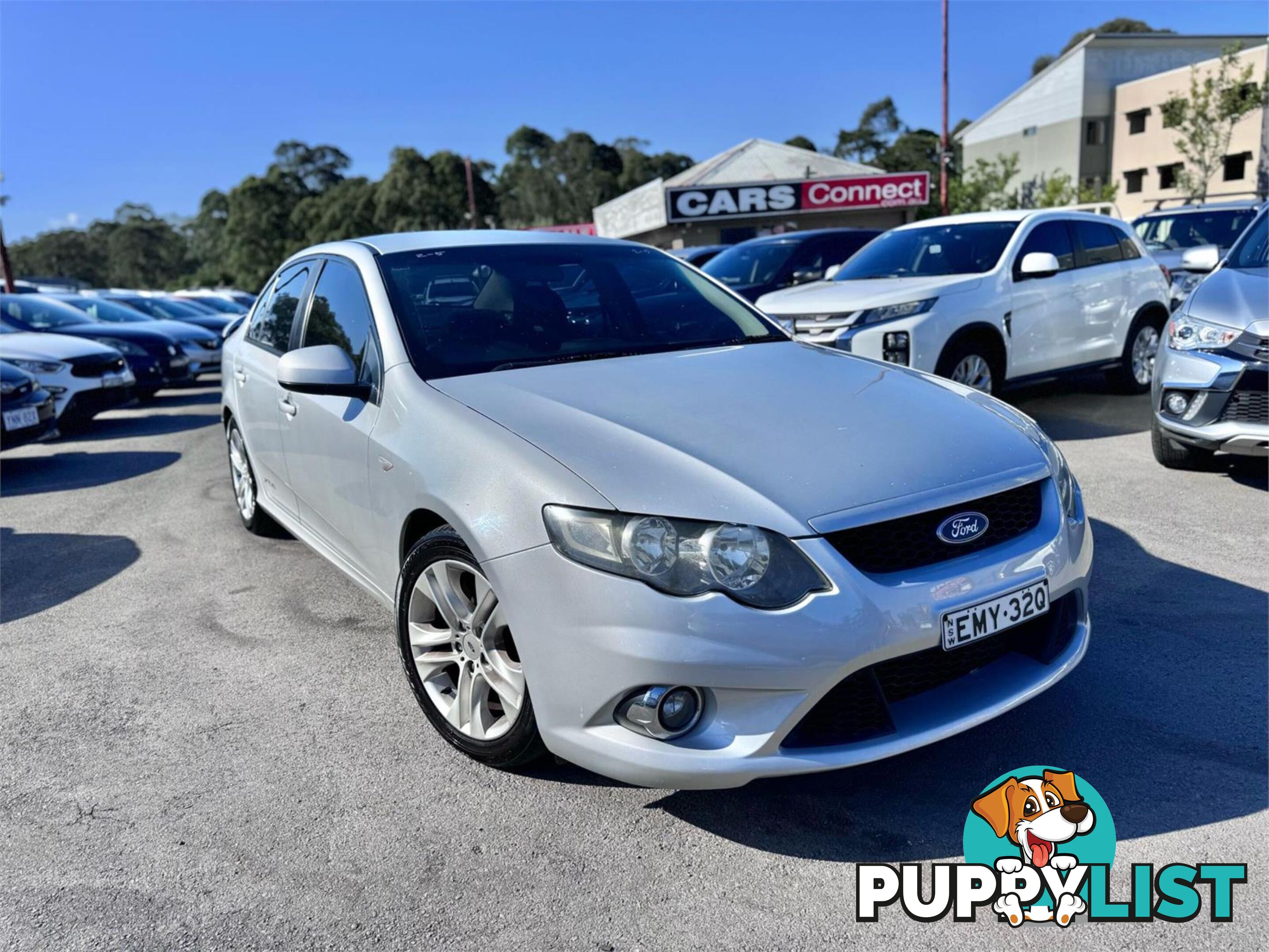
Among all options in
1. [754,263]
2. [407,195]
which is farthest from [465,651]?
[407,195]

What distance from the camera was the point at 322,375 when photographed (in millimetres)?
3422

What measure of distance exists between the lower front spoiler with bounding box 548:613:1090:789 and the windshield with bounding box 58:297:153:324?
1486cm

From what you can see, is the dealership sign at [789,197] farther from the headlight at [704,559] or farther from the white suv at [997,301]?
the headlight at [704,559]

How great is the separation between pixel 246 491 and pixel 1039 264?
5683 millimetres

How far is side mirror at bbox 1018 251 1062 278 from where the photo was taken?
7.37 metres

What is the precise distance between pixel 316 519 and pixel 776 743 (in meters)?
2.50

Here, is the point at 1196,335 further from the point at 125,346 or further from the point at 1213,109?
the point at 1213,109

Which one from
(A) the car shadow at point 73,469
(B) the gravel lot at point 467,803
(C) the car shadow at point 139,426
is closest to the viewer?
(B) the gravel lot at point 467,803

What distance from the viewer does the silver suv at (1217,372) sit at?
5.15m

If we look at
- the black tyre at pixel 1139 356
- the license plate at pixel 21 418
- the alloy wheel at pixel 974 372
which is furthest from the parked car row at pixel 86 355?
the black tyre at pixel 1139 356

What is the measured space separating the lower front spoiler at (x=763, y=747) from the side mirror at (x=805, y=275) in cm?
845

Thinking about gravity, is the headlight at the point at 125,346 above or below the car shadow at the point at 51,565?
above

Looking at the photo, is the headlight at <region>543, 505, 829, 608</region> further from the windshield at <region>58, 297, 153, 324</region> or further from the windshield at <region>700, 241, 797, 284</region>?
the windshield at <region>58, 297, 153, 324</region>

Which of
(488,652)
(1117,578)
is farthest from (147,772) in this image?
(1117,578)
